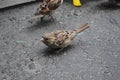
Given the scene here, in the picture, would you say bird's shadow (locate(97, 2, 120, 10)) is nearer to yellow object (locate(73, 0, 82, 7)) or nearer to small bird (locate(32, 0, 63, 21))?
yellow object (locate(73, 0, 82, 7))

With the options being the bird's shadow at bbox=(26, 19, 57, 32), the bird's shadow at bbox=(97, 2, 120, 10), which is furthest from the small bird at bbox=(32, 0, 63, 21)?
the bird's shadow at bbox=(97, 2, 120, 10)

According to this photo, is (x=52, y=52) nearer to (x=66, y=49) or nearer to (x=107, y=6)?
(x=66, y=49)

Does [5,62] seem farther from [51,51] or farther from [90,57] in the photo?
[90,57]

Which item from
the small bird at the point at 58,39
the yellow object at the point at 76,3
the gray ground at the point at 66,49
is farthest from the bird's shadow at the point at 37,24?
the small bird at the point at 58,39

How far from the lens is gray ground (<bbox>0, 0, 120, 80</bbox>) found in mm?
3469

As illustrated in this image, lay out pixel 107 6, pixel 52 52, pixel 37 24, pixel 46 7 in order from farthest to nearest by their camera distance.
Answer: pixel 107 6 < pixel 37 24 < pixel 46 7 < pixel 52 52

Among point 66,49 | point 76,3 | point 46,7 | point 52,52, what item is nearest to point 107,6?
point 76,3

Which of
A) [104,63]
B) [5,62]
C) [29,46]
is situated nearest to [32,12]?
[29,46]

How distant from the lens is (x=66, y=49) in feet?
12.7

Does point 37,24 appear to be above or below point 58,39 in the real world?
below

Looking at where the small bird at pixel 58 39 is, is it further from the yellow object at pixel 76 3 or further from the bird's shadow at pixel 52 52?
the yellow object at pixel 76 3

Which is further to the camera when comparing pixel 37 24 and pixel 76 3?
pixel 76 3

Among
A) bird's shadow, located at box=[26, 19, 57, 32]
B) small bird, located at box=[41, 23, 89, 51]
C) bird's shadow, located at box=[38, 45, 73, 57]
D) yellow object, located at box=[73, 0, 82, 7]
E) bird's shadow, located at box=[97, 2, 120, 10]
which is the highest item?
small bird, located at box=[41, 23, 89, 51]

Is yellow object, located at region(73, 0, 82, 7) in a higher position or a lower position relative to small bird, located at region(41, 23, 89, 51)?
lower
